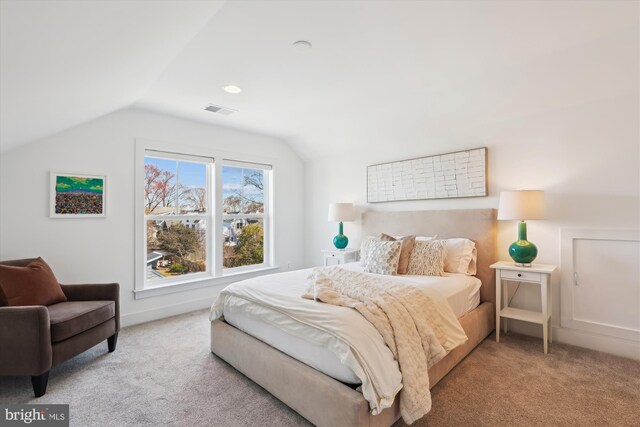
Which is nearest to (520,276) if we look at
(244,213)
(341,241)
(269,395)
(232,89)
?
(341,241)

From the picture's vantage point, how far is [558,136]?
2.90m

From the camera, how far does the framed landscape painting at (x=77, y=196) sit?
3062mm

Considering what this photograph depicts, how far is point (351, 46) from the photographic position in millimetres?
2346

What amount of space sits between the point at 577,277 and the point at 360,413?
258 cm

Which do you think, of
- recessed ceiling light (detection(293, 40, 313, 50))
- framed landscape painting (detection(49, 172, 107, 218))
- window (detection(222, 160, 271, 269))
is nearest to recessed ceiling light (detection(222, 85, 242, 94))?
recessed ceiling light (detection(293, 40, 313, 50))

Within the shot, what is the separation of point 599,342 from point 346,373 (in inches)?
102

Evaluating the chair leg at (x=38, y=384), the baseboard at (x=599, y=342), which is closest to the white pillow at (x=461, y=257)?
the baseboard at (x=599, y=342)

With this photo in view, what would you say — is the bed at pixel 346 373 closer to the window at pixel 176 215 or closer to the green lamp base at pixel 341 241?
the green lamp base at pixel 341 241

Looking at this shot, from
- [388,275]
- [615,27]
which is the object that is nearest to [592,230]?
[615,27]

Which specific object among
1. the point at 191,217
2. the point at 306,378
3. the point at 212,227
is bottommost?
the point at 306,378

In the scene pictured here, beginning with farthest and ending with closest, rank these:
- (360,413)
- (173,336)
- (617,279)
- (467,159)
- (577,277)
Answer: (467,159), (173,336), (577,277), (617,279), (360,413)

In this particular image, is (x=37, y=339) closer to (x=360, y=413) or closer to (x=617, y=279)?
(x=360, y=413)

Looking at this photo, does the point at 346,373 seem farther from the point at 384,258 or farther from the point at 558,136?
the point at 558,136

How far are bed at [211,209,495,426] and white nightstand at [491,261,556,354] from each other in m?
0.13
